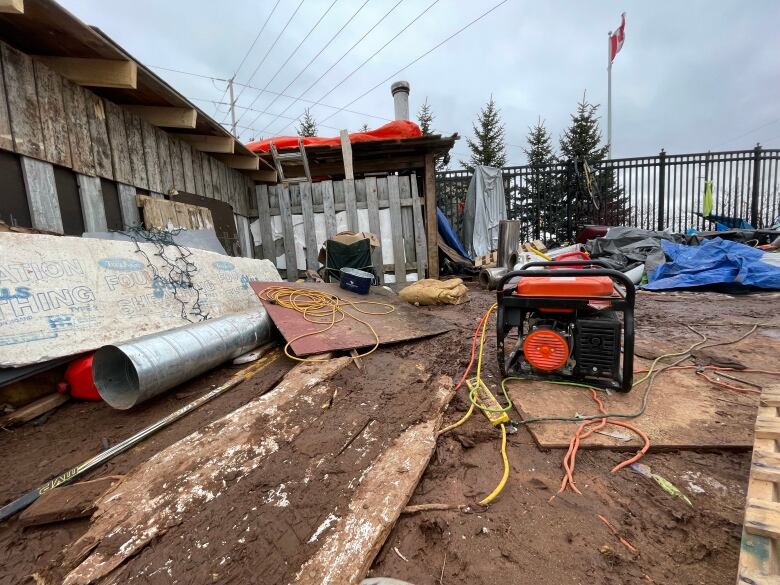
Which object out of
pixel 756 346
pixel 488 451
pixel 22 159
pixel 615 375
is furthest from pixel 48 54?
pixel 756 346

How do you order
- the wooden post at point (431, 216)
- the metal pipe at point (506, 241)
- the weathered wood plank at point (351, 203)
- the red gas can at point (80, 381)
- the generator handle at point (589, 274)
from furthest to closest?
the metal pipe at point (506, 241)
the wooden post at point (431, 216)
the weathered wood plank at point (351, 203)
the red gas can at point (80, 381)
the generator handle at point (589, 274)

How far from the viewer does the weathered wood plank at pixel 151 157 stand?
439cm

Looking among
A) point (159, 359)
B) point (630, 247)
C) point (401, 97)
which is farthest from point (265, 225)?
A: point (630, 247)

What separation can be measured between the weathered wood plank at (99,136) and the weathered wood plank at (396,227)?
4468 millimetres

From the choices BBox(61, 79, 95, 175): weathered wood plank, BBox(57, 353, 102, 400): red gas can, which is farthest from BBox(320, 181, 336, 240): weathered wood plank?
BBox(57, 353, 102, 400): red gas can

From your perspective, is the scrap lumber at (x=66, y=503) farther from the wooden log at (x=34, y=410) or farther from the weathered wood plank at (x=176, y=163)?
the weathered wood plank at (x=176, y=163)

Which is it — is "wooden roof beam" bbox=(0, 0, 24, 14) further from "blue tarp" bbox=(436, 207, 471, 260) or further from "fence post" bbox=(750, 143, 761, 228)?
"fence post" bbox=(750, 143, 761, 228)

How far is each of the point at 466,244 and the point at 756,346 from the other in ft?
20.7

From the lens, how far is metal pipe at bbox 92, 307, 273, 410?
88.1 inches

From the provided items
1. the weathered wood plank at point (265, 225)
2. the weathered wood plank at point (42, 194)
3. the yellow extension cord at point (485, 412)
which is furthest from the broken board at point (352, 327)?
the weathered wood plank at point (265, 225)

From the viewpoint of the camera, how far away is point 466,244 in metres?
9.02

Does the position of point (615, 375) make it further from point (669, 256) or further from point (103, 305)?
point (669, 256)

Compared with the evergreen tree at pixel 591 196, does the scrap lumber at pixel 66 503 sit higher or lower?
lower

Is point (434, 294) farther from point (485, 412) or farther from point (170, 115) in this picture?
point (170, 115)
